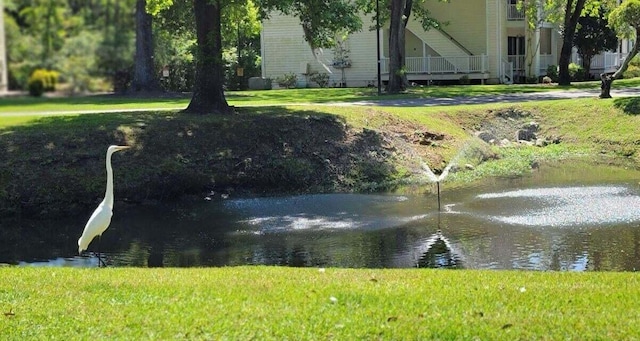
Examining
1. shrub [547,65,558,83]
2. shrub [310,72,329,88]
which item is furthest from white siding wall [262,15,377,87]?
shrub [547,65,558,83]

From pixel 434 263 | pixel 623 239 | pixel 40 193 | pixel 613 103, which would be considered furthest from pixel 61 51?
pixel 613 103

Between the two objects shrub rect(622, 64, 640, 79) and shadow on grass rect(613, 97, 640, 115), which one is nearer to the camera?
shadow on grass rect(613, 97, 640, 115)

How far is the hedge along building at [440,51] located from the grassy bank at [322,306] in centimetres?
3964

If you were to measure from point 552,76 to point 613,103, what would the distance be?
67.1ft

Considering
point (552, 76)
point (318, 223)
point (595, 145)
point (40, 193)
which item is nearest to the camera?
point (318, 223)

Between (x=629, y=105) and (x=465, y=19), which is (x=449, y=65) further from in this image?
(x=629, y=105)

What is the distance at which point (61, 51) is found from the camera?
2594 mm

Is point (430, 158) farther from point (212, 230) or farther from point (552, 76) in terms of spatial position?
point (552, 76)

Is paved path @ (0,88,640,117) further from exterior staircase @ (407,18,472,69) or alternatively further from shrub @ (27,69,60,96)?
shrub @ (27,69,60,96)

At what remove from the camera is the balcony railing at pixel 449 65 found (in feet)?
161

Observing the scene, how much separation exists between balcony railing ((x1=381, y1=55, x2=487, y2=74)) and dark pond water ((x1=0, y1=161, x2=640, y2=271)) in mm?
27521

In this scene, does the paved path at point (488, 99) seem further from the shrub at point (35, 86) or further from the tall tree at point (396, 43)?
the shrub at point (35, 86)

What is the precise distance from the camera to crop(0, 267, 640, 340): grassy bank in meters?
7.11

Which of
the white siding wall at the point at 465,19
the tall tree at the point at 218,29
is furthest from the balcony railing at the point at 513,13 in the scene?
the tall tree at the point at 218,29
